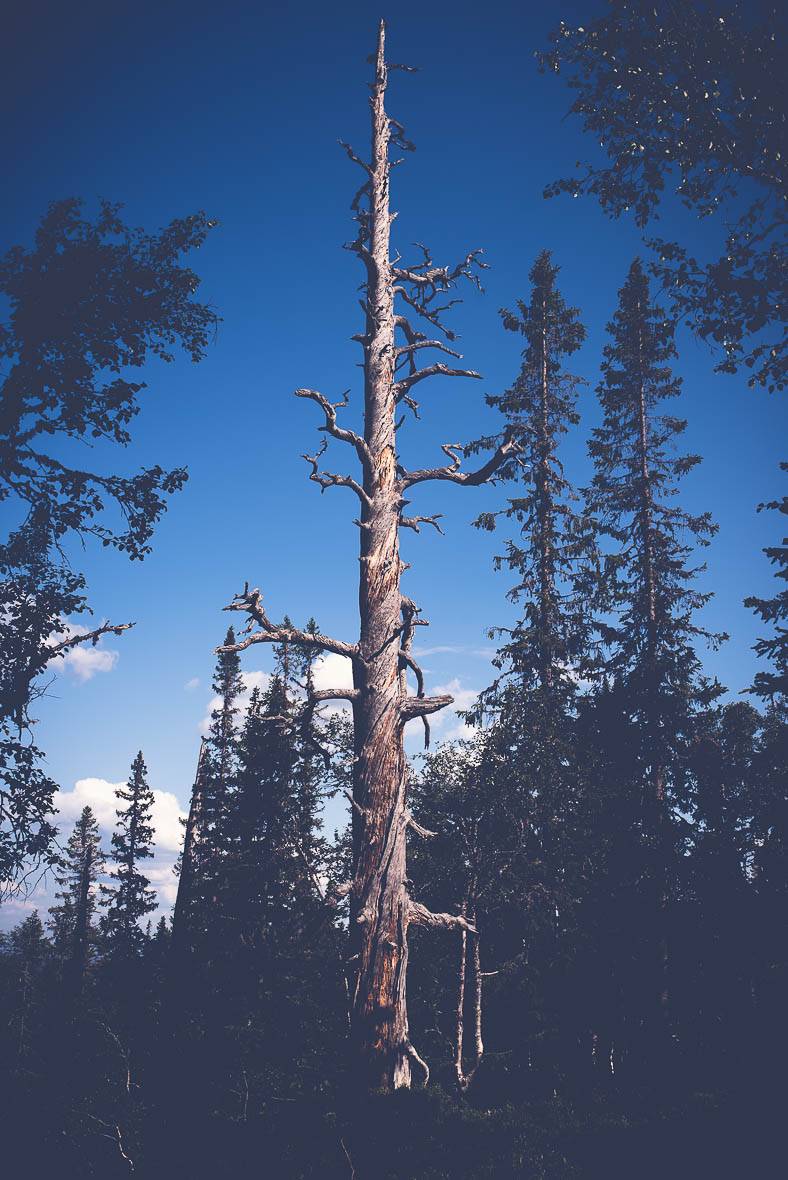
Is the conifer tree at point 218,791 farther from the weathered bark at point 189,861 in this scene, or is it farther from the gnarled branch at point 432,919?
the gnarled branch at point 432,919

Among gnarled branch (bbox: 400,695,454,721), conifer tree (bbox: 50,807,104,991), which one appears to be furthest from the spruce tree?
conifer tree (bbox: 50,807,104,991)

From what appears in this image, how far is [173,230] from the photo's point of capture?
32.5ft

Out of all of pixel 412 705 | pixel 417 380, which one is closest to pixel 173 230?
pixel 417 380

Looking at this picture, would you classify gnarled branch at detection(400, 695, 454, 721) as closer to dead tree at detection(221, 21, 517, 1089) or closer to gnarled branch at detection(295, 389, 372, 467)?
dead tree at detection(221, 21, 517, 1089)

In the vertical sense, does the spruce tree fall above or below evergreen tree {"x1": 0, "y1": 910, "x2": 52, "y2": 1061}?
above

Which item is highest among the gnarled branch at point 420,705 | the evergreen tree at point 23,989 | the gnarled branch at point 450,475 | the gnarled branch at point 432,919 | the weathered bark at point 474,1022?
the gnarled branch at point 450,475

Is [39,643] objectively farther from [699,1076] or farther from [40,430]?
[699,1076]

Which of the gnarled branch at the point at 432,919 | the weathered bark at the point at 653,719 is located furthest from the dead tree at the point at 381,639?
the weathered bark at the point at 653,719

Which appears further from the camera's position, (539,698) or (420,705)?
(539,698)

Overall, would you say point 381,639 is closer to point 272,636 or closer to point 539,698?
point 272,636

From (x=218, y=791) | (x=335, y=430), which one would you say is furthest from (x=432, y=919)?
(x=218, y=791)

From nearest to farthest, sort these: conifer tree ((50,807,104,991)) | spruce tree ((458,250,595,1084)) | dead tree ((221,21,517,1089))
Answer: dead tree ((221,21,517,1089)), spruce tree ((458,250,595,1084)), conifer tree ((50,807,104,991))

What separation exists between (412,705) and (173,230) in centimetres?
857

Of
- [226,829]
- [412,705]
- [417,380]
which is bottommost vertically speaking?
[226,829]
